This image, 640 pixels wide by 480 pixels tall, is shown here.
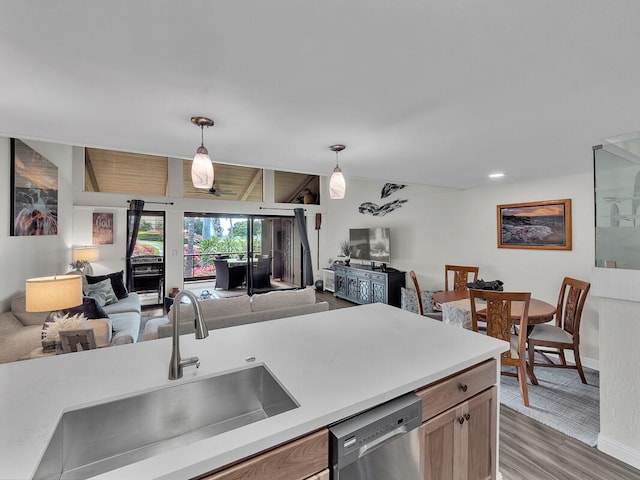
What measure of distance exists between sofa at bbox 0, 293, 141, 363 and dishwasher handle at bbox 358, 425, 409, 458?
2267 millimetres

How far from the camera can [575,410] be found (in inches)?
92.4

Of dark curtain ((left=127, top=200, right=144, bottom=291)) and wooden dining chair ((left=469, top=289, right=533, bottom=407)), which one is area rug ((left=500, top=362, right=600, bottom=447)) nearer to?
wooden dining chair ((left=469, top=289, right=533, bottom=407))

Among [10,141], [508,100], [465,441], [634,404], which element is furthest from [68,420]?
[10,141]

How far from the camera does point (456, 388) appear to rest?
127 centimetres

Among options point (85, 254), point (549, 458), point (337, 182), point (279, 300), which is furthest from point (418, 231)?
point (85, 254)

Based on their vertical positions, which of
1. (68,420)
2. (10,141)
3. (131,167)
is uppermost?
(131,167)

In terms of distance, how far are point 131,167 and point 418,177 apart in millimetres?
5394

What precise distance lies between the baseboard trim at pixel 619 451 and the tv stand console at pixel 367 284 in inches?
127

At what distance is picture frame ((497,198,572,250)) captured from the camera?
3291 mm

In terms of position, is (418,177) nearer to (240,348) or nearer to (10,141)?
(240,348)

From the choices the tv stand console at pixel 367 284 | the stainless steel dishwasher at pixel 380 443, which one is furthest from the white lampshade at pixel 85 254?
the stainless steel dishwasher at pixel 380 443

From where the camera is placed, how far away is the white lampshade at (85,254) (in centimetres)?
469

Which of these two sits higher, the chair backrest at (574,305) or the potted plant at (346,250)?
the potted plant at (346,250)

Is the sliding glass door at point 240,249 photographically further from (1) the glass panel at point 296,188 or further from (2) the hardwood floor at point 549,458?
(2) the hardwood floor at point 549,458
